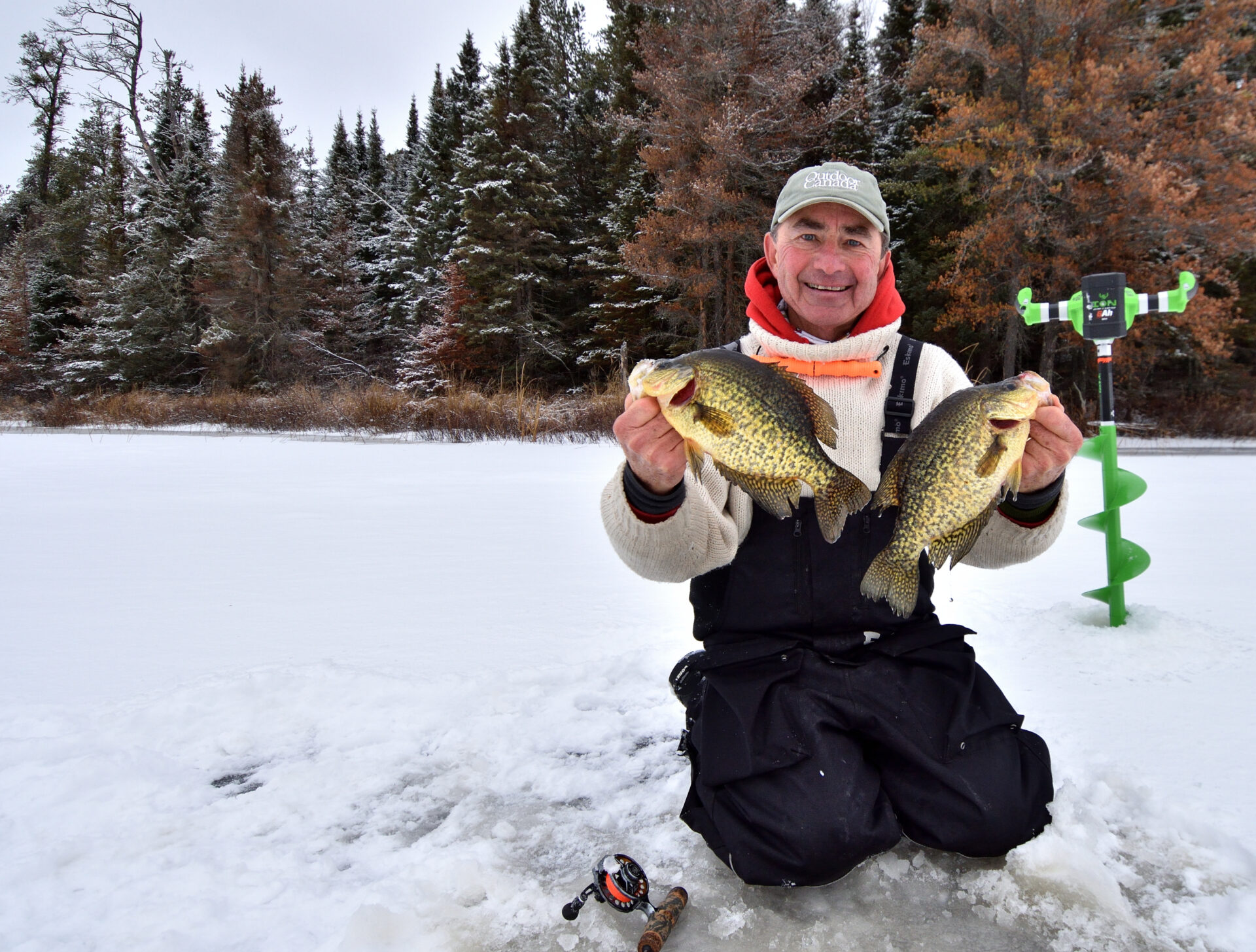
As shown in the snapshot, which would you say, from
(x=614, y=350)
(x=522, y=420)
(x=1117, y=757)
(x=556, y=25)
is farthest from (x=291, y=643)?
(x=556, y=25)

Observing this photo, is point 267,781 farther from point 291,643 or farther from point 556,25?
point 556,25

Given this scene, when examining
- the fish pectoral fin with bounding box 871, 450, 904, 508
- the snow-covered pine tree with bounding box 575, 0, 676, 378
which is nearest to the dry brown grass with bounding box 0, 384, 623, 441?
the snow-covered pine tree with bounding box 575, 0, 676, 378

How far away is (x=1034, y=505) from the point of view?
1977 mm

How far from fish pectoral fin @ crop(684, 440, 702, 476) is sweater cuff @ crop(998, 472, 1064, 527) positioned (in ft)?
3.04

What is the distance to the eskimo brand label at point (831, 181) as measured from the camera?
2.16 meters

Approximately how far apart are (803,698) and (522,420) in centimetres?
1201

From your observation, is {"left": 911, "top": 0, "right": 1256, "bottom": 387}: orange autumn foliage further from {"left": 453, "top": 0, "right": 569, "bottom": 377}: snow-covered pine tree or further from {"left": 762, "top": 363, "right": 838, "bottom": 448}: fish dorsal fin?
{"left": 762, "top": 363, "right": 838, "bottom": 448}: fish dorsal fin

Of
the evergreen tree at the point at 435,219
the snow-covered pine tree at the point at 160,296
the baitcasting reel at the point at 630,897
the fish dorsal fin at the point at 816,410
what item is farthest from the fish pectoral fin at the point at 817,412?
the snow-covered pine tree at the point at 160,296

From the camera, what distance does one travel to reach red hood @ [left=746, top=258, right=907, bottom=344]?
221 cm

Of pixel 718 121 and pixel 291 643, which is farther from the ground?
pixel 718 121

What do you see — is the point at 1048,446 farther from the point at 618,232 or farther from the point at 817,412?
the point at 618,232

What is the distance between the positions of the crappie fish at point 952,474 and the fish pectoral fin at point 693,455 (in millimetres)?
478

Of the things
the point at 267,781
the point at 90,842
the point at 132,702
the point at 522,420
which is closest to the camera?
the point at 90,842

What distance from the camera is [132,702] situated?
8.40ft
